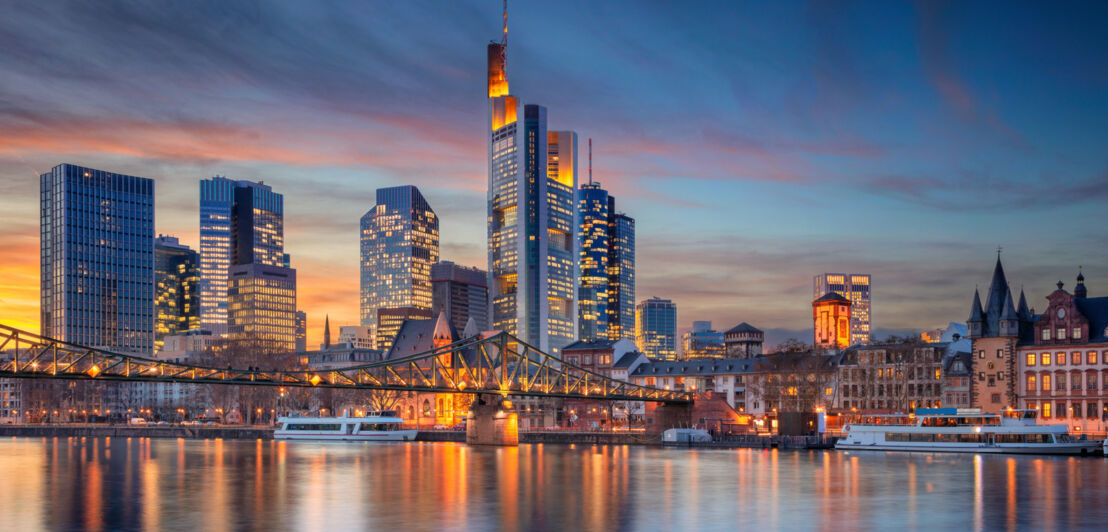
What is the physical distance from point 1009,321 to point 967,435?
75.7 ft

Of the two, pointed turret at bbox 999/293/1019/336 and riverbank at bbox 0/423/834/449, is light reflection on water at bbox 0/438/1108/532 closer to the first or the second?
riverbank at bbox 0/423/834/449

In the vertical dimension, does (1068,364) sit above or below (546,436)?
above

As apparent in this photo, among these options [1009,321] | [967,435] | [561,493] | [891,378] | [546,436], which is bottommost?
[546,436]

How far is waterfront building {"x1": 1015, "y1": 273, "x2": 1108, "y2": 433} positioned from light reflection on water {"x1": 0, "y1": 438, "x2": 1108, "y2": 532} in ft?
90.6

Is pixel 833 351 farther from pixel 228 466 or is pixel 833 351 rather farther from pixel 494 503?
pixel 494 503

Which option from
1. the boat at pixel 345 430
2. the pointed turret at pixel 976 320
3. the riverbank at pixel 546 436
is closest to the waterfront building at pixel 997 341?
the pointed turret at pixel 976 320

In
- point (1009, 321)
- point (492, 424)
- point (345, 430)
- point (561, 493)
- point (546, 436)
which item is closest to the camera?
point (561, 493)

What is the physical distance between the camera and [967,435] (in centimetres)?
11000

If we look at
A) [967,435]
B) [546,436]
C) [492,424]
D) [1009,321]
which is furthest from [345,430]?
[1009,321]

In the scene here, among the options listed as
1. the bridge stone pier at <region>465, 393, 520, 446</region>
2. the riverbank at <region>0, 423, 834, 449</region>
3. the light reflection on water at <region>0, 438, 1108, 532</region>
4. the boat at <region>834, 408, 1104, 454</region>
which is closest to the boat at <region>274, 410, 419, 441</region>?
the riverbank at <region>0, 423, 834, 449</region>

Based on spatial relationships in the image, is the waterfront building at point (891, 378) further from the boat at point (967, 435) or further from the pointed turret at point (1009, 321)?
the boat at point (967, 435)

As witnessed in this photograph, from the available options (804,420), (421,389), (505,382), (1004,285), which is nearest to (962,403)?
(1004,285)

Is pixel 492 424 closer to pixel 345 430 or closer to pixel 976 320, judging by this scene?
pixel 345 430

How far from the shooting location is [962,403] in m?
140
